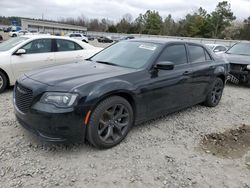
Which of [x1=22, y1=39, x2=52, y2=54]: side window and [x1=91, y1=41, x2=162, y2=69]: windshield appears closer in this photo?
[x1=91, y1=41, x2=162, y2=69]: windshield

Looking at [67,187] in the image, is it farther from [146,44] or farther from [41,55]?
[41,55]

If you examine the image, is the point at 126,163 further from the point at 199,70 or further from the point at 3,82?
the point at 3,82

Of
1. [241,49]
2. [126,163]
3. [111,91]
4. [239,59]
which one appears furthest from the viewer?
[241,49]

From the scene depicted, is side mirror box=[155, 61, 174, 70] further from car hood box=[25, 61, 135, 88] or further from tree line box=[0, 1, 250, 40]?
tree line box=[0, 1, 250, 40]

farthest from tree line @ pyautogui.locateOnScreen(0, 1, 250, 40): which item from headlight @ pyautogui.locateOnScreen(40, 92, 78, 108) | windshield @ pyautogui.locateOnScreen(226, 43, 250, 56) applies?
headlight @ pyautogui.locateOnScreen(40, 92, 78, 108)

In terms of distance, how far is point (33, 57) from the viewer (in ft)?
20.0

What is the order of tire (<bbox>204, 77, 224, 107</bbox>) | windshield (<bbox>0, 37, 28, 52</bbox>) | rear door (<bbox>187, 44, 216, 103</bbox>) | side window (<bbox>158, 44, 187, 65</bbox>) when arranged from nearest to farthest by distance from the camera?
side window (<bbox>158, 44, 187, 65</bbox>) → rear door (<bbox>187, 44, 216, 103</bbox>) → tire (<bbox>204, 77, 224, 107</bbox>) → windshield (<bbox>0, 37, 28, 52</bbox>)

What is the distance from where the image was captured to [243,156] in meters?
3.39

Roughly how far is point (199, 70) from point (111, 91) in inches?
91.2

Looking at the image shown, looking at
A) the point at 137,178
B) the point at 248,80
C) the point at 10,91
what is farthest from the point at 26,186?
the point at 248,80

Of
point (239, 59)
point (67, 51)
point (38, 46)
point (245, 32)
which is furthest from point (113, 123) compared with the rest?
point (245, 32)

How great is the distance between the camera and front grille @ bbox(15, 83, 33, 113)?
9.74 ft

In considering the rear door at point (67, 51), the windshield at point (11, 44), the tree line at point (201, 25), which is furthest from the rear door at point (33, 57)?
the tree line at point (201, 25)

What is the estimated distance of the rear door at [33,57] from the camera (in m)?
5.79
